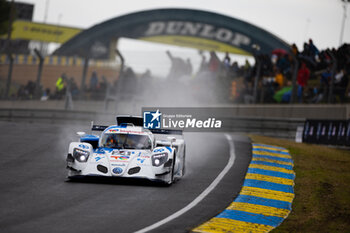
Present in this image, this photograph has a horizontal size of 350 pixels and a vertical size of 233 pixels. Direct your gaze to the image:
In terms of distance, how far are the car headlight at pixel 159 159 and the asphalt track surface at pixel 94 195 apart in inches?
16.5

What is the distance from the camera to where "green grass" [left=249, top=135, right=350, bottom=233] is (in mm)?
9309

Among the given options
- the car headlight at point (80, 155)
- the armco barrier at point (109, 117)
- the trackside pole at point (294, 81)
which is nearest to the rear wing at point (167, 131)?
the car headlight at point (80, 155)

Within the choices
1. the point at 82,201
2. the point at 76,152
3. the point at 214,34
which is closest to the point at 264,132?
the point at 76,152

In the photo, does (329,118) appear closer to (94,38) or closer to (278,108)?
(278,108)

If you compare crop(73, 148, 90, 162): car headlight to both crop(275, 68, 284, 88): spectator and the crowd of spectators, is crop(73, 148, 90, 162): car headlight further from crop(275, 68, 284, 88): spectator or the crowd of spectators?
crop(275, 68, 284, 88): spectator

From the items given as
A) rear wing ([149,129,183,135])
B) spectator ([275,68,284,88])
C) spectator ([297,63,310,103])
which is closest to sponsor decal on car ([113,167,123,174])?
rear wing ([149,129,183,135])

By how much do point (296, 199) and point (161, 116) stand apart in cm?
442

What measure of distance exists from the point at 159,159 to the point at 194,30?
1386 inches

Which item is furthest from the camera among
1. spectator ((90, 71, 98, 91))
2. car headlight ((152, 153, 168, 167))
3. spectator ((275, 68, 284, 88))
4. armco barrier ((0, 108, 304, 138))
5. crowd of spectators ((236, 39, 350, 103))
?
spectator ((90, 71, 98, 91))

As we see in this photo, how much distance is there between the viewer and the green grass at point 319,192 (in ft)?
30.5

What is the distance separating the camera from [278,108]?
24.7m

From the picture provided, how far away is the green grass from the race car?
2447mm

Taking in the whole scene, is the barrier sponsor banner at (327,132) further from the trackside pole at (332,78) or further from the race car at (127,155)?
the race car at (127,155)

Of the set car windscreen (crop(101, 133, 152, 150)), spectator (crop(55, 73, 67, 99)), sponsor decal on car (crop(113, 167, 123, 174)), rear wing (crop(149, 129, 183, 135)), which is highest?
spectator (crop(55, 73, 67, 99))
